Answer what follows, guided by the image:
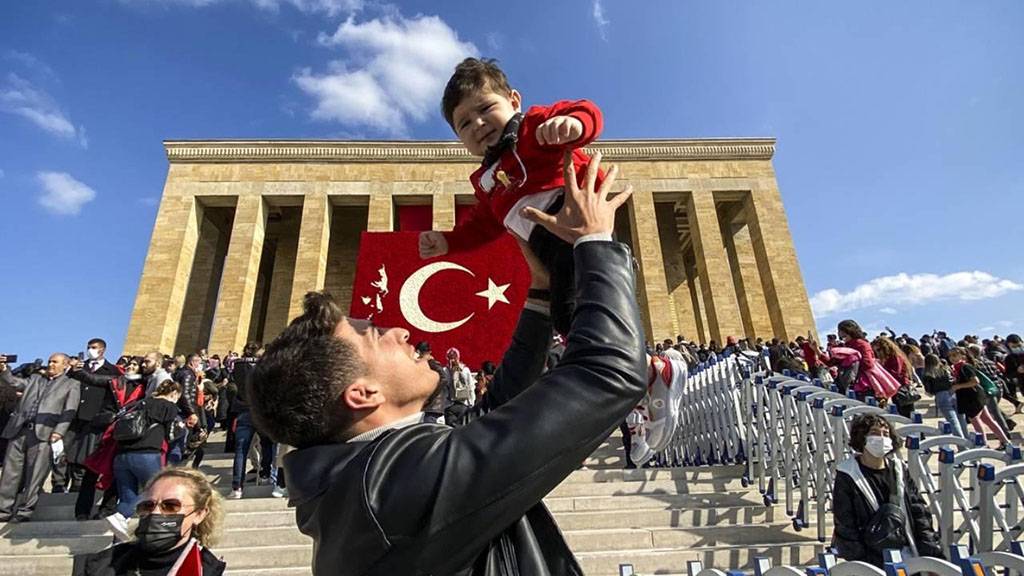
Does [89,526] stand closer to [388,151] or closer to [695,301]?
[388,151]

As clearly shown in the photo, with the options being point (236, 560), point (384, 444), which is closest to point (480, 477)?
point (384, 444)

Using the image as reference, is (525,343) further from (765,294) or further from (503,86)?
(765,294)

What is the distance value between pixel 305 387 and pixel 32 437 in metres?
8.21

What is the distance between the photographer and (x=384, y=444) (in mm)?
1077

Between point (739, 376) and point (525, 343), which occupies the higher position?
point (739, 376)

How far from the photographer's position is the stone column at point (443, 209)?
79.8 feet

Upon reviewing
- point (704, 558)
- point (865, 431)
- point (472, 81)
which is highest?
point (472, 81)

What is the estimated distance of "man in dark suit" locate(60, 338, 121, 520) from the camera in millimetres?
6863

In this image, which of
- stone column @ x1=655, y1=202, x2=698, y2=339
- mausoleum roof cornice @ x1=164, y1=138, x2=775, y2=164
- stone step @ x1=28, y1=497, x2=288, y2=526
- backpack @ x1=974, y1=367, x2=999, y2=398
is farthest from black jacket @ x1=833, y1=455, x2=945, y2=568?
stone column @ x1=655, y1=202, x2=698, y2=339

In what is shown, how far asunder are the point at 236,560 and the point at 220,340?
19191 mm

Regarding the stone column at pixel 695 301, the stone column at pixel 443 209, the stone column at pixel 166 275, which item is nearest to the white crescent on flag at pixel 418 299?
the stone column at pixel 443 209

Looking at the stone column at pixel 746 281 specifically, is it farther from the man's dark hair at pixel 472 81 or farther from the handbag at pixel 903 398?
the man's dark hair at pixel 472 81

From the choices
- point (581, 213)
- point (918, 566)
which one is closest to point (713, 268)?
point (918, 566)

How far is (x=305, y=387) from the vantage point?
1225 millimetres
